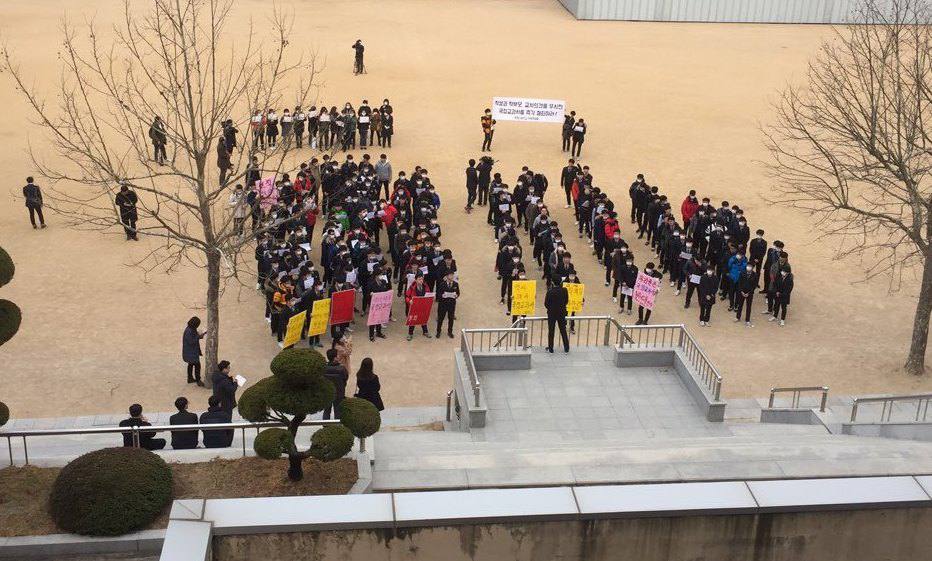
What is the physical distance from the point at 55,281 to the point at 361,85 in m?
16.5

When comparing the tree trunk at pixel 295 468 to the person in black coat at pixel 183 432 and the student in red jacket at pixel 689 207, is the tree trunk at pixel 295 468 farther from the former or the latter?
the student in red jacket at pixel 689 207

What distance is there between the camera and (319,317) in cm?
1838

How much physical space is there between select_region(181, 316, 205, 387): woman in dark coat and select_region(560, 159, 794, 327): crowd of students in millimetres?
8162

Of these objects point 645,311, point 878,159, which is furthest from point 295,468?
point 878,159

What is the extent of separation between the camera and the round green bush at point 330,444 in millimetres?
10477

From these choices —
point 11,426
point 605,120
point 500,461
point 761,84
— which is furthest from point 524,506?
point 761,84

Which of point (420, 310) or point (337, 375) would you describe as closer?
point (337, 375)

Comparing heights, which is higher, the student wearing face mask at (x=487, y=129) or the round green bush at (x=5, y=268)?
the student wearing face mask at (x=487, y=129)

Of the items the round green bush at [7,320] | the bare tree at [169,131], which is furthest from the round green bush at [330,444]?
the bare tree at [169,131]

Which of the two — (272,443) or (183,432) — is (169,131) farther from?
(272,443)

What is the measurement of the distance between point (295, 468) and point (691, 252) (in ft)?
40.3

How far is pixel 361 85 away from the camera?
3541 centimetres

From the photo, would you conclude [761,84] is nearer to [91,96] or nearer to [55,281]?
[91,96]

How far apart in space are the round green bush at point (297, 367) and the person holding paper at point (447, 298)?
890 centimetres
